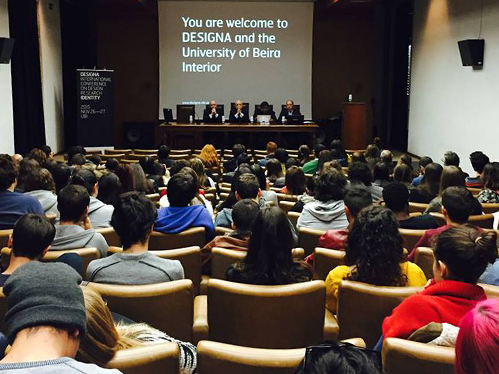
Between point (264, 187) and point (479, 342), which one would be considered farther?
point (264, 187)

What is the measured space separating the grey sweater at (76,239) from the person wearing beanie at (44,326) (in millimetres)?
2286

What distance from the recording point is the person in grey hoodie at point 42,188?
491 cm

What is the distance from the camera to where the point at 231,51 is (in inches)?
582

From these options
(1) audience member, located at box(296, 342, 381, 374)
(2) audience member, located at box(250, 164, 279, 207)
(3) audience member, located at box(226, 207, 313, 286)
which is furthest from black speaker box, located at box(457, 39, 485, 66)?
(1) audience member, located at box(296, 342, 381, 374)

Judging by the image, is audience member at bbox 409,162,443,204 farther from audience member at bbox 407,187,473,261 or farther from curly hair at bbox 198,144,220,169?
curly hair at bbox 198,144,220,169

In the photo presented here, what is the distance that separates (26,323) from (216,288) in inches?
55.9

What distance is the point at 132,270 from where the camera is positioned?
2.83m

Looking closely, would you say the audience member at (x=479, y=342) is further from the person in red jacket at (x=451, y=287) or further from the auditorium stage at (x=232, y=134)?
the auditorium stage at (x=232, y=134)

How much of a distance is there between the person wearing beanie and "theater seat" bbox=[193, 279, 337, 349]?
132 centimetres

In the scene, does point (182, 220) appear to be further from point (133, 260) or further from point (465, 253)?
point (465, 253)

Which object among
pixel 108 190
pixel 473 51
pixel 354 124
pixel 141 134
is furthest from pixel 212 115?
pixel 108 190

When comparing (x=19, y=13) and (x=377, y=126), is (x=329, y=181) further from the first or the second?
(x=377, y=126)

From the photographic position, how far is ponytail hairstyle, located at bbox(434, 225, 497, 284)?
7.14 feet

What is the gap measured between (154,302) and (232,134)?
11276mm
